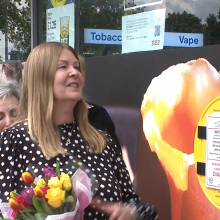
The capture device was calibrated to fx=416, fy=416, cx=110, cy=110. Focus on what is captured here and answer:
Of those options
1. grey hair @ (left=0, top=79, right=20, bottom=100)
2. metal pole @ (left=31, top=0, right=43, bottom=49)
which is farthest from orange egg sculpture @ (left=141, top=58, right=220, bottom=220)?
metal pole @ (left=31, top=0, right=43, bottom=49)

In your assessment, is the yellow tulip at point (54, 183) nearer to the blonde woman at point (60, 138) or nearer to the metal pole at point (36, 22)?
the blonde woman at point (60, 138)

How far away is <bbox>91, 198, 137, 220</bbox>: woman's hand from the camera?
196 centimetres

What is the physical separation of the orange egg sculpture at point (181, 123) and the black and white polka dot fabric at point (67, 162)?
1.22ft

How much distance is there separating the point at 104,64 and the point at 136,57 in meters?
0.40

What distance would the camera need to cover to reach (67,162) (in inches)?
82.1

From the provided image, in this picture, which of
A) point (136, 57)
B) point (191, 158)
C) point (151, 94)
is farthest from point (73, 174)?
point (136, 57)

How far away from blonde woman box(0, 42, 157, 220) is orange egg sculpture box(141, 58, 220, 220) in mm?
370

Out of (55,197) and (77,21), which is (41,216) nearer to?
(55,197)

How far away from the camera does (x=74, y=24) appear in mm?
3631

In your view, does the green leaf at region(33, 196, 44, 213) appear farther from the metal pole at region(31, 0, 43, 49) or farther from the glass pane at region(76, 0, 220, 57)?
the metal pole at region(31, 0, 43, 49)

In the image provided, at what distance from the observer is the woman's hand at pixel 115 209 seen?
196 cm

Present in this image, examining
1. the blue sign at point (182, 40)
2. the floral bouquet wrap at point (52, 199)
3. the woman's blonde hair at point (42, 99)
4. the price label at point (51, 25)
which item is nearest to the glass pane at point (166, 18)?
the blue sign at point (182, 40)

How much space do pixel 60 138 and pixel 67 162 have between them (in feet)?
0.56

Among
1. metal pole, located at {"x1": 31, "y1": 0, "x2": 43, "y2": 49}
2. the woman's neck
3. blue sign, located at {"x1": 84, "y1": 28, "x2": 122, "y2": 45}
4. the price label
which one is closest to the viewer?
the woman's neck
